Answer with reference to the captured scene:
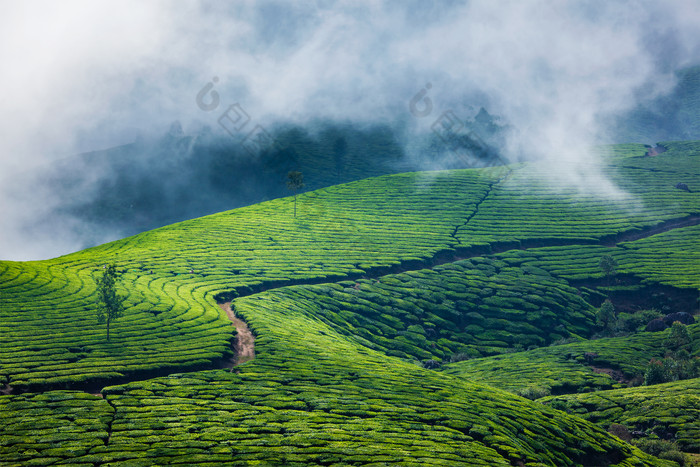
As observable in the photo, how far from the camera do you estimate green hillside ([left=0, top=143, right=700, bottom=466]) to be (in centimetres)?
3044

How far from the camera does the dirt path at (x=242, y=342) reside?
44562 millimetres

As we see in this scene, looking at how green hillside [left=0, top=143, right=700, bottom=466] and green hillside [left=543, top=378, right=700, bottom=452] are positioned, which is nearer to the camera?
green hillside [left=0, top=143, right=700, bottom=466]

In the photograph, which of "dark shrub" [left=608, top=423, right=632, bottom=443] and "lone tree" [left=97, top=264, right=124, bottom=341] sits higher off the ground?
"dark shrub" [left=608, top=423, right=632, bottom=443]

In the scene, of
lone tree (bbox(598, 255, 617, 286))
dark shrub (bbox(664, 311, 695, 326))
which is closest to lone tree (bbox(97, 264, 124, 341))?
lone tree (bbox(598, 255, 617, 286))

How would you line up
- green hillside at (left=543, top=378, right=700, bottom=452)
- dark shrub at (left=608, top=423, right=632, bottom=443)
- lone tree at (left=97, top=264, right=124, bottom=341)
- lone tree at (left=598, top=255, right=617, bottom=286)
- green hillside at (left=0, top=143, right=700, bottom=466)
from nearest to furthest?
green hillside at (left=0, top=143, right=700, bottom=466)
green hillside at (left=543, top=378, right=700, bottom=452)
dark shrub at (left=608, top=423, right=632, bottom=443)
lone tree at (left=97, top=264, right=124, bottom=341)
lone tree at (left=598, top=255, right=617, bottom=286)

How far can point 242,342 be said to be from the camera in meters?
47.5

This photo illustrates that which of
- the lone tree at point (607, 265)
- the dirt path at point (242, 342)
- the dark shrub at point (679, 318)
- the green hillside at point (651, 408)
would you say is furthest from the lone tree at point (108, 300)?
the dark shrub at point (679, 318)

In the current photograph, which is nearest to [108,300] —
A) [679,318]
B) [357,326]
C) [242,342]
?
[242,342]

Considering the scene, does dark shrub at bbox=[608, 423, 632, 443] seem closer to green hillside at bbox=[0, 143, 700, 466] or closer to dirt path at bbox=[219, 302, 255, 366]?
green hillside at bbox=[0, 143, 700, 466]

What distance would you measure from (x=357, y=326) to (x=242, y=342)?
52.8ft

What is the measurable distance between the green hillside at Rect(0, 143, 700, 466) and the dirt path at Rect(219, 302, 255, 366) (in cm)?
86

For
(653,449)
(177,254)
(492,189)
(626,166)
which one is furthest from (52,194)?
(653,449)

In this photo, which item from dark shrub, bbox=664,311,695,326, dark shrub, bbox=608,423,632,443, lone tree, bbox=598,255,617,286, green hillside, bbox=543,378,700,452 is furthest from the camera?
lone tree, bbox=598,255,617,286

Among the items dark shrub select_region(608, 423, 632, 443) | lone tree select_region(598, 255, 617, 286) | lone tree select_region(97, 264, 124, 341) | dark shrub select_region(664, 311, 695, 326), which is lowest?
lone tree select_region(97, 264, 124, 341)
